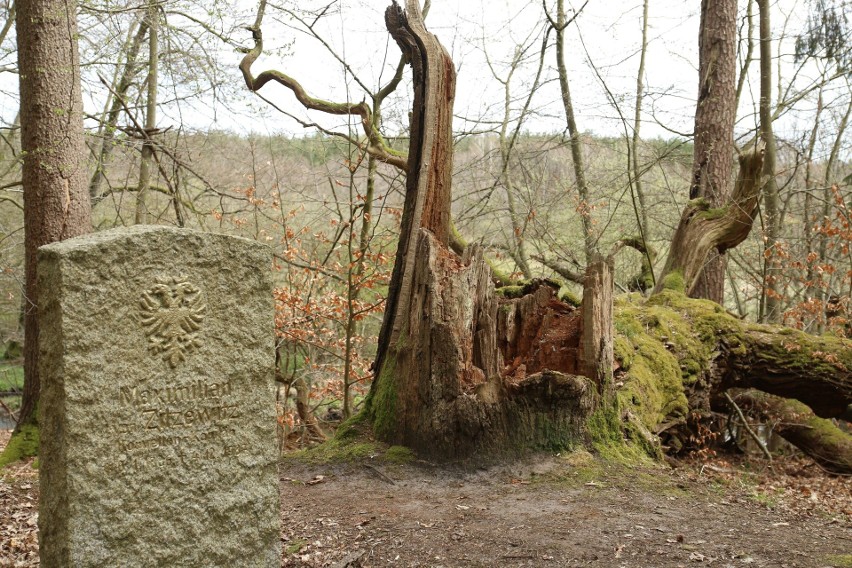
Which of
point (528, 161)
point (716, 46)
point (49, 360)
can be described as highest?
point (716, 46)

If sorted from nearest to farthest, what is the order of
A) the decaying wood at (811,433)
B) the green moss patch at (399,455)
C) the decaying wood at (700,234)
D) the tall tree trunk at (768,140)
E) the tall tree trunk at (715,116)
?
the green moss patch at (399,455) → the decaying wood at (700,234) → the decaying wood at (811,433) → the tall tree trunk at (715,116) → the tall tree trunk at (768,140)

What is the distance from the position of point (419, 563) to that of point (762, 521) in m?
2.35

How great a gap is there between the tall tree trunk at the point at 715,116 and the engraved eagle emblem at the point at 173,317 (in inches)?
321

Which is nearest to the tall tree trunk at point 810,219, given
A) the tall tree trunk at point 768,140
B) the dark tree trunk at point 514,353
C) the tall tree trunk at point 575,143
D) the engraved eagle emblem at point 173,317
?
the tall tree trunk at point 768,140

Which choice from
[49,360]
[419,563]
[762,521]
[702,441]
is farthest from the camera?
[702,441]

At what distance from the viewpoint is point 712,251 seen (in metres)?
9.64

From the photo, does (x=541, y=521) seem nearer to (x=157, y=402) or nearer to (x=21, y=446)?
(x=157, y=402)

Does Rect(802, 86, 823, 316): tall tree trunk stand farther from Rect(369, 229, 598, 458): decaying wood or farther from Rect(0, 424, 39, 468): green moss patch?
→ Rect(0, 424, 39, 468): green moss patch

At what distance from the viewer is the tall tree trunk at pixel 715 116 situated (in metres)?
10.0

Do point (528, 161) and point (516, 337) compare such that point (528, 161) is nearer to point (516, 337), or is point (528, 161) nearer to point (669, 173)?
→ point (669, 173)

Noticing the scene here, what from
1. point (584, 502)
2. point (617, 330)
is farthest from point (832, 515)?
point (617, 330)

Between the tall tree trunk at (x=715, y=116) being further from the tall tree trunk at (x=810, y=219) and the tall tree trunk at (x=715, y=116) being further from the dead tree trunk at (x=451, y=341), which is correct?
the dead tree trunk at (x=451, y=341)

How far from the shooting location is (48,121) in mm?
6352

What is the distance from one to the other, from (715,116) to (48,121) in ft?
26.8
